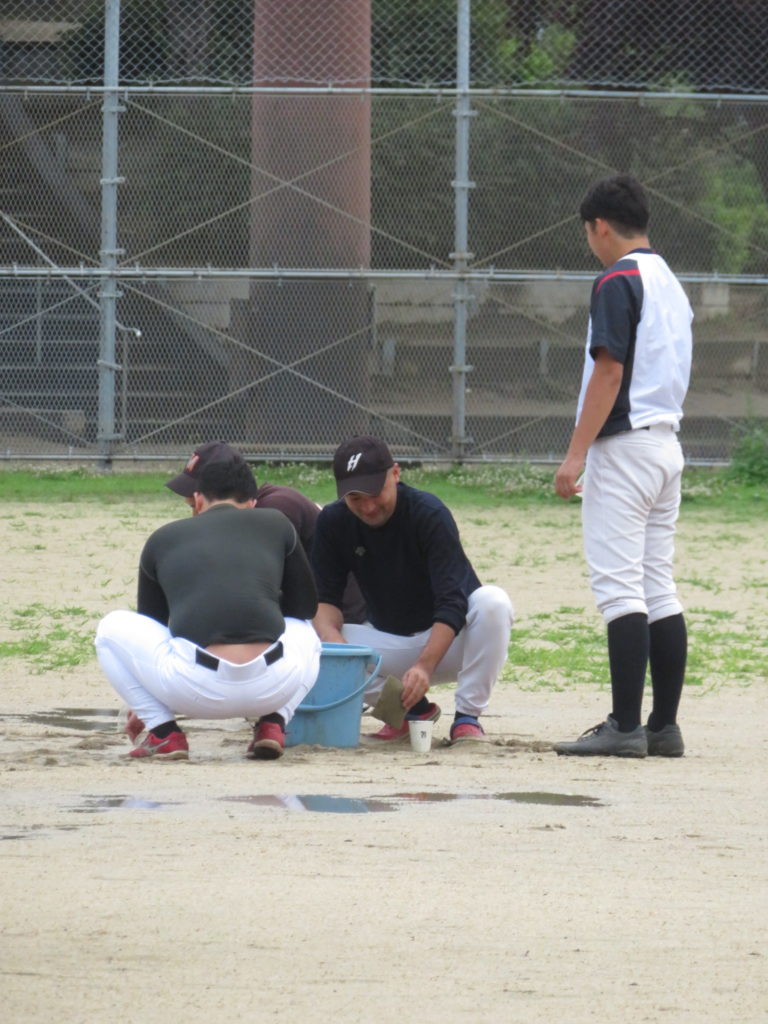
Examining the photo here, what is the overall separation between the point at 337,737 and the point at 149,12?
505 inches

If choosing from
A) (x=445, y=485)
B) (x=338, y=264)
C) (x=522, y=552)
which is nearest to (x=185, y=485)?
(x=522, y=552)

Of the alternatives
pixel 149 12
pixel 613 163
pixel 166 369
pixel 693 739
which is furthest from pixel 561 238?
pixel 693 739

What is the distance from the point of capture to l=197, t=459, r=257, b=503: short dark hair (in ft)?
18.7

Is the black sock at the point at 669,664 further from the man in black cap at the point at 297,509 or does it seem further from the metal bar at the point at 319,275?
the metal bar at the point at 319,275

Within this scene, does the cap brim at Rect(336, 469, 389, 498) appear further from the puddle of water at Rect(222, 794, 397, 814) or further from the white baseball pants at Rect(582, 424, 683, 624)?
the puddle of water at Rect(222, 794, 397, 814)

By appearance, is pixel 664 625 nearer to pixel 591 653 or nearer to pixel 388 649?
pixel 388 649

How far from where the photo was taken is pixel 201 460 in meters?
5.87

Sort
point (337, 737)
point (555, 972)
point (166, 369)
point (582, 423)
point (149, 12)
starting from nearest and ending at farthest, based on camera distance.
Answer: point (555, 972), point (582, 423), point (337, 737), point (166, 369), point (149, 12)

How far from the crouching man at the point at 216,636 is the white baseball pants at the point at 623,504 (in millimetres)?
951

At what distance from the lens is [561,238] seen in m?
15.3

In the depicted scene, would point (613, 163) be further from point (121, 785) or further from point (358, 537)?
point (121, 785)

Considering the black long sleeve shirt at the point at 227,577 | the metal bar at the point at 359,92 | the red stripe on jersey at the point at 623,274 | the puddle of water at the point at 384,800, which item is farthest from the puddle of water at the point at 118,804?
the metal bar at the point at 359,92

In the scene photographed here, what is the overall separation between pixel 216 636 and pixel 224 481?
23.0 inches

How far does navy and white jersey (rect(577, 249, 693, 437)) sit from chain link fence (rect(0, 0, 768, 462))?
29.7ft
